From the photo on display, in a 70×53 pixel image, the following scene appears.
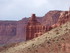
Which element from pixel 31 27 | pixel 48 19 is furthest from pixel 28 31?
pixel 48 19

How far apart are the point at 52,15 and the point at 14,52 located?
120m

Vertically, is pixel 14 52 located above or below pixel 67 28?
below

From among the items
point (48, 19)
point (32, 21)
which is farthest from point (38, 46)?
point (48, 19)

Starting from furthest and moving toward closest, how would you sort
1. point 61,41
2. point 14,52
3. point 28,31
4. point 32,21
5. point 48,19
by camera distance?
point 48,19 < point 32,21 < point 28,31 < point 14,52 < point 61,41

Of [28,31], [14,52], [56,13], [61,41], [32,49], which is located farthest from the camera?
[56,13]

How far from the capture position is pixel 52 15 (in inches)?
6826

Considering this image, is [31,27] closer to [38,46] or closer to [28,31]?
[28,31]

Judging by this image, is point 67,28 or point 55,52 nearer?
point 55,52

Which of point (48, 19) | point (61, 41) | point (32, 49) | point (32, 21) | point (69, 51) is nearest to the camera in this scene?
point (69, 51)

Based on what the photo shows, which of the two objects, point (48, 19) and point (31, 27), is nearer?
point (31, 27)

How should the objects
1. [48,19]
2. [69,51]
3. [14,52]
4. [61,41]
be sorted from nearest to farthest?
[69,51] < [61,41] < [14,52] < [48,19]

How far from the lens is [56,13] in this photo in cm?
16775

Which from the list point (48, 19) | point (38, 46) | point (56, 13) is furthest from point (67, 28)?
point (48, 19)

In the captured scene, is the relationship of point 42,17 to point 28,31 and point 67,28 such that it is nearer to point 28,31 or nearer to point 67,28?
point 28,31
